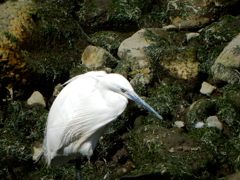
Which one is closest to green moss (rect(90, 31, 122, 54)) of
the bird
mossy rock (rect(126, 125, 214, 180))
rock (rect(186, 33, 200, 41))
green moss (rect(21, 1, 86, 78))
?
green moss (rect(21, 1, 86, 78))

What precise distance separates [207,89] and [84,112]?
295 centimetres

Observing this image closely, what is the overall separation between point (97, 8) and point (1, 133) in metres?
3.96

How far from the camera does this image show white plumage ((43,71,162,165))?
355 cm

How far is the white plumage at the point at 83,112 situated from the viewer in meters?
3.55

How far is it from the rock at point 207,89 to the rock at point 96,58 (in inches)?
59.8

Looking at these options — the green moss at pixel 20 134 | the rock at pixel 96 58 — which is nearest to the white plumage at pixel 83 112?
the green moss at pixel 20 134

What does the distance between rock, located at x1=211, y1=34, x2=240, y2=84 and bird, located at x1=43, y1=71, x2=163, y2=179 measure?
9.20ft

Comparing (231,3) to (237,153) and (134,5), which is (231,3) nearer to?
(134,5)

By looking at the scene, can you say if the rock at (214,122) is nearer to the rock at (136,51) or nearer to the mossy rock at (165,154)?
the mossy rock at (165,154)

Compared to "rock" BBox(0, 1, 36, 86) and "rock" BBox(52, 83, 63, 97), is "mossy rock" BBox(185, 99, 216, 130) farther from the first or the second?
"rock" BBox(0, 1, 36, 86)

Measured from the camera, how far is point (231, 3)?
7.99 metres

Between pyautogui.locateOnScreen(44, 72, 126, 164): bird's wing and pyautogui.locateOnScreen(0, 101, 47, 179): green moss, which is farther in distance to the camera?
pyautogui.locateOnScreen(0, 101, 47, 179): green moss

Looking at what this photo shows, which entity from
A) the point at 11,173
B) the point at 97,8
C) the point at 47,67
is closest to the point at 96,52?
the point at 47,67

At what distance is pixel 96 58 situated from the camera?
638 centimetres
